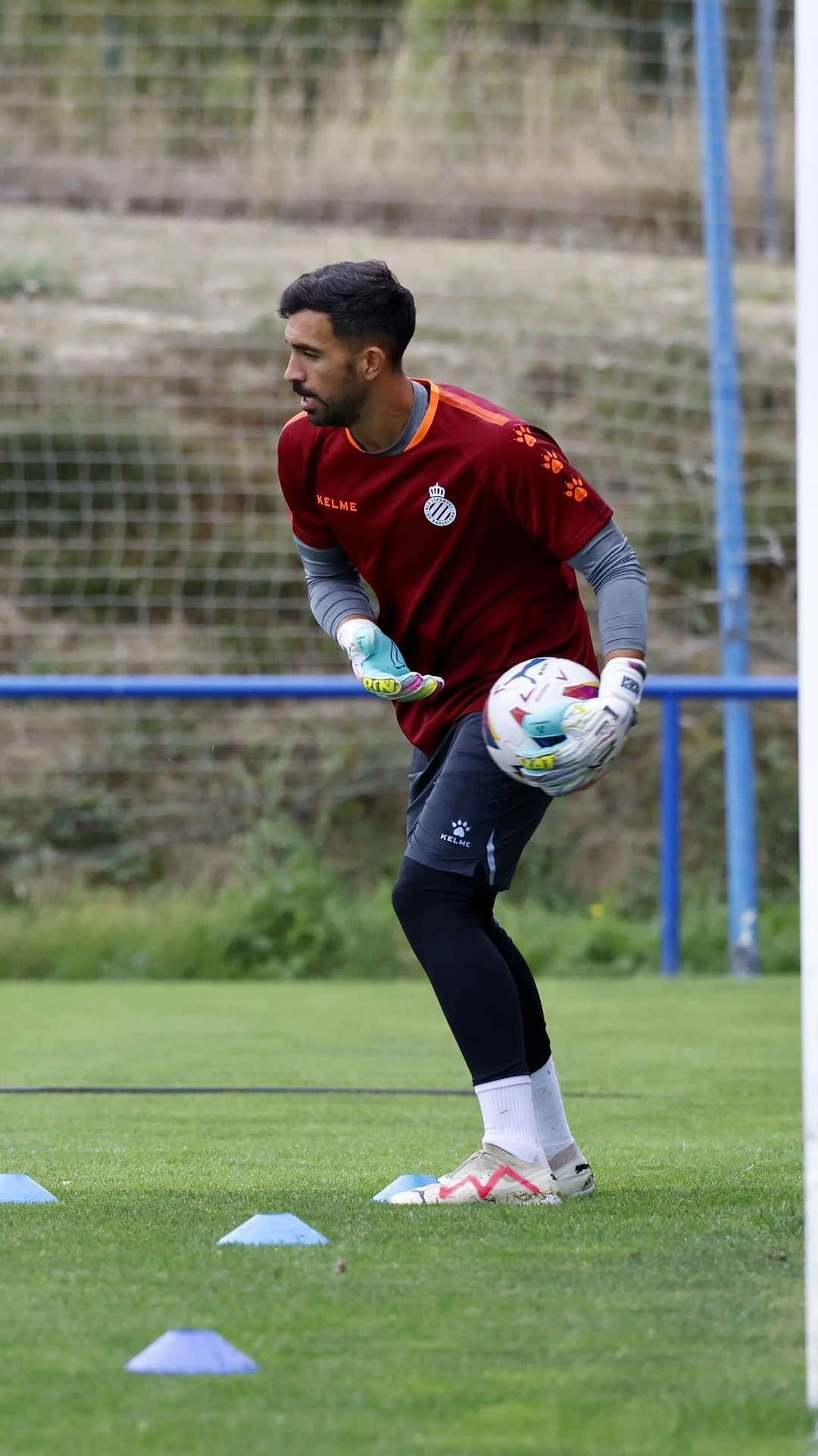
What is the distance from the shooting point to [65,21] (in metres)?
14.2

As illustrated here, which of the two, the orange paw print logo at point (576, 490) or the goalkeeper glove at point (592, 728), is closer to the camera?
the goalkeeper glove at point (592, 728)

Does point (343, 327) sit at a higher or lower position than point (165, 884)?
higher

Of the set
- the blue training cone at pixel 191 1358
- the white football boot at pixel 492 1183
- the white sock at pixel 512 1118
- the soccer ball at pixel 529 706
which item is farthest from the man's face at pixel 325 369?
the blue training cone at pixel 191 1358

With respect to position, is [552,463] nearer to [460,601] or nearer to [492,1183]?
[460,601]

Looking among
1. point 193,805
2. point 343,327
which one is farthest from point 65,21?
point 343,327

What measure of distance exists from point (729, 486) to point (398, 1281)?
8.15m

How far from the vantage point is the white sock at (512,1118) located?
3.57m


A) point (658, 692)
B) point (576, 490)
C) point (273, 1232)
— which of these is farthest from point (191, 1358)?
point (658, 692)

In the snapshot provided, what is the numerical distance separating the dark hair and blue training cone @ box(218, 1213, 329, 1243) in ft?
5.08

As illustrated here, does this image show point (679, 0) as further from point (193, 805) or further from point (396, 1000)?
point (396, 1000)

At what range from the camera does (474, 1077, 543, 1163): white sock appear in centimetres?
357

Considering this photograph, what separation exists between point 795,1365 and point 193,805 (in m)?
10.5

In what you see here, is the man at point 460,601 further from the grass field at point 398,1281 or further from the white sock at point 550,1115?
the grass field at point 398,1281

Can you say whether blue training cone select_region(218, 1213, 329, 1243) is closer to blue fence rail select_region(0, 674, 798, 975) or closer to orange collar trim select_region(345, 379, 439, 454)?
orange collar trim select_region(345, 379, 439, 454)
